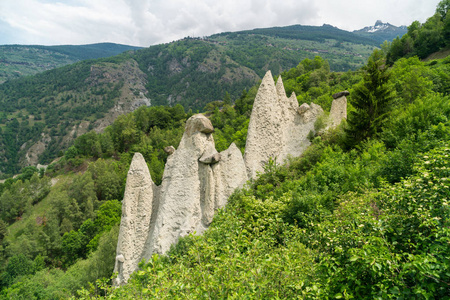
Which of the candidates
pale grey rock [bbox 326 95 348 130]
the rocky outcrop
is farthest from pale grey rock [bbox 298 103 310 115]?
the rocky outcrop

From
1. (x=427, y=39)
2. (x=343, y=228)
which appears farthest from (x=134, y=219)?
(x=427, y=39)

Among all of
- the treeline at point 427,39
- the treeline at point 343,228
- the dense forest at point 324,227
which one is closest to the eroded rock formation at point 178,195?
the dense forest at point 324,227

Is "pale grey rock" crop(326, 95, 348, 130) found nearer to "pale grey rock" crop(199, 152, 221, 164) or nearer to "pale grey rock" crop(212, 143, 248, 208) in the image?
"pale grey rock" crop(212, 143, 248, 208)

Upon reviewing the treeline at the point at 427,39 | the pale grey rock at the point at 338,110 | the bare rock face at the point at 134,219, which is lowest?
the bare rock face at the point at 134,219

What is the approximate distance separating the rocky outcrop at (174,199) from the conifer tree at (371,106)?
1213 cm

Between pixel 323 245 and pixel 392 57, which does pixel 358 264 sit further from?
pixel 392 57

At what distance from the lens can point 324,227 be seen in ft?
25.1

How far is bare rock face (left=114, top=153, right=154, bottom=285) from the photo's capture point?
46.9 ft

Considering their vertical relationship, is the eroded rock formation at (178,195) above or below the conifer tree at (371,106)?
below

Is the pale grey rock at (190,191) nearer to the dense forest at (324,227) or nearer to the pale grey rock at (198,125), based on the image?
the pale grey rock at (198,125)

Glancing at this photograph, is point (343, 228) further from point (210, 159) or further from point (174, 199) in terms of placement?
point (174, 199)

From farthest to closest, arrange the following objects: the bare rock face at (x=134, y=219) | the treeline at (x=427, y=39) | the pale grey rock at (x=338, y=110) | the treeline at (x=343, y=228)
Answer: the treeline at (x=427, y=39) → the pale grey rock at (x=338, y=110) → the bare rock face at (x=134, y=219) → the treeline at (x=343, y=228)

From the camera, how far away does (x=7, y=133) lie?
18138 centimetres

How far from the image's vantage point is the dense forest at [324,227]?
5.11m
